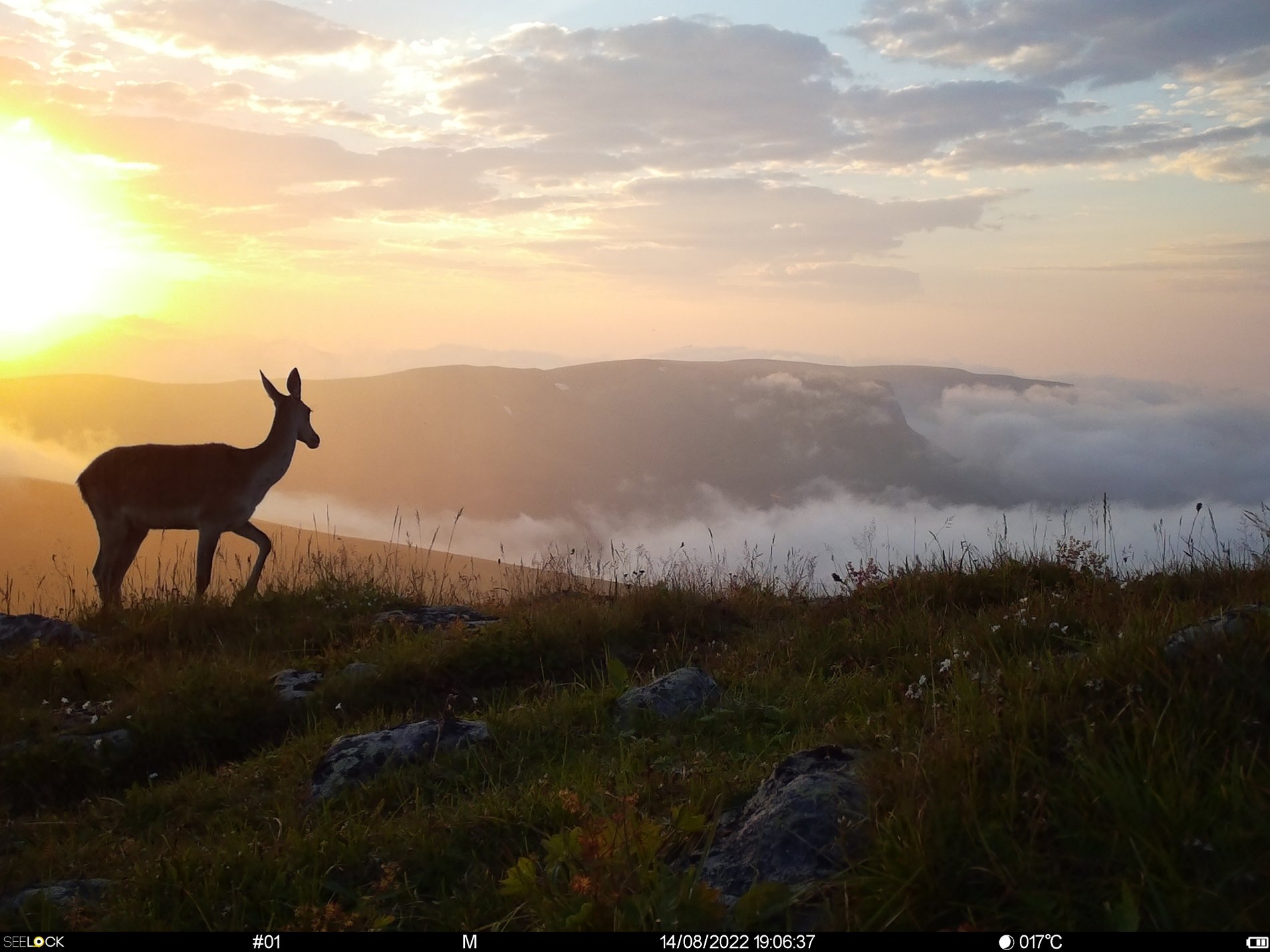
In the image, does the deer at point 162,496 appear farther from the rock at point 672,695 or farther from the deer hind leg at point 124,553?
the rock at point 672,695

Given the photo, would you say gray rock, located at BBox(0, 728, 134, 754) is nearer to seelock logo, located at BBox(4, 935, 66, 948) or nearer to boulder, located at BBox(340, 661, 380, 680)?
boulder, located at BBox(340, 661, 380, 680)

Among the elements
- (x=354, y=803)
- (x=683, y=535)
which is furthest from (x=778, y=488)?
(x=354, y=803)

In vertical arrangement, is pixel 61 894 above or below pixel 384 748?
below

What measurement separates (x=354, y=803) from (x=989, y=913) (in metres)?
2.99

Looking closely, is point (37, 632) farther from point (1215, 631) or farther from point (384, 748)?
point (1215, 631)

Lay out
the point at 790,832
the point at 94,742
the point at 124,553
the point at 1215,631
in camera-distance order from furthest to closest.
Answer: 1. the point at 124,553
2. the point at 94,742
3. the point at 1215,631
4. the point at 790,832

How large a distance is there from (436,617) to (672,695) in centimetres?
353

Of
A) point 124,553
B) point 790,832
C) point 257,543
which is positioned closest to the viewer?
point 790,832

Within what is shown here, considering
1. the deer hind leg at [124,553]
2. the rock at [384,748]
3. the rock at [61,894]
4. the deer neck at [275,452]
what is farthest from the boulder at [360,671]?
the deer hind leg at [124,553]

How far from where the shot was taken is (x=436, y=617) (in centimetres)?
853

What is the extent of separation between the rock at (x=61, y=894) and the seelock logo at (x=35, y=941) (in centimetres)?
31

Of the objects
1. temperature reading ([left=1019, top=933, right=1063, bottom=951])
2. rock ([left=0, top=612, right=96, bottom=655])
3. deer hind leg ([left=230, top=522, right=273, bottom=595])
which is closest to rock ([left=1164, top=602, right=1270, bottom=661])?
temperature reading ([left=1019, top=933, right=1063, bottom=951])

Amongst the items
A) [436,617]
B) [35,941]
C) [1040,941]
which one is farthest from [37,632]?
[1040,941]

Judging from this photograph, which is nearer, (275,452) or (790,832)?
(790,832)
